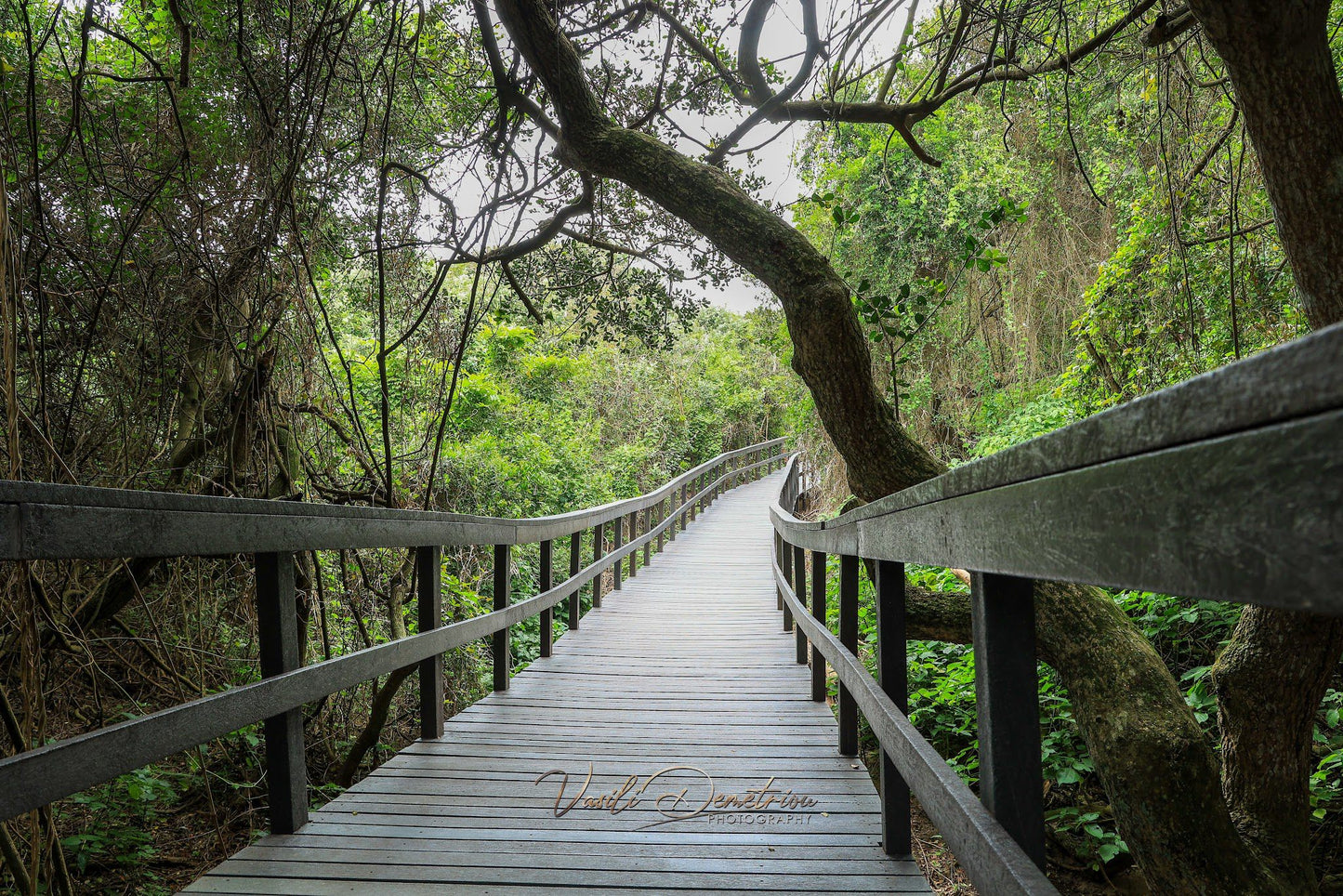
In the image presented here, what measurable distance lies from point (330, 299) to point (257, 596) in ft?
12.6

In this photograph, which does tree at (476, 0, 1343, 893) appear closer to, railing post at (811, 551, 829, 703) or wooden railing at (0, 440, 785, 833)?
railing post at (811, 551, 829, 703)

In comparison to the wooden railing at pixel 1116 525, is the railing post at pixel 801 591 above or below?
below

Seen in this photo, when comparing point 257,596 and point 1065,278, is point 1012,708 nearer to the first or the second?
point 257,596

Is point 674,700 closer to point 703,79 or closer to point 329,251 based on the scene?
point 329,251

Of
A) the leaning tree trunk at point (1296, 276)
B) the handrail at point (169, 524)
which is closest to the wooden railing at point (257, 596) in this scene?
the handrail at point (169, 524)

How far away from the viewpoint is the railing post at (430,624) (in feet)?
10.7

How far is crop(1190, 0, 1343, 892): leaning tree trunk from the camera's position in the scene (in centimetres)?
228

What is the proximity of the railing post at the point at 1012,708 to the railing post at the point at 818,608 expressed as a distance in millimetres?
2412

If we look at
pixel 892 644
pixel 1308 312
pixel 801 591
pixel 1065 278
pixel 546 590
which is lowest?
pixel 801 591

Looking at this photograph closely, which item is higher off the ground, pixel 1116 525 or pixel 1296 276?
pixel 1296 276

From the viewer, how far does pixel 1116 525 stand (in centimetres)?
79

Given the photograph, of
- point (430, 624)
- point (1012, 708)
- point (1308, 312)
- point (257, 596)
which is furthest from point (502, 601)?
point (1308, 312)

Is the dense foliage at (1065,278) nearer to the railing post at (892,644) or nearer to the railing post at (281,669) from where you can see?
the railing post at (892,644)

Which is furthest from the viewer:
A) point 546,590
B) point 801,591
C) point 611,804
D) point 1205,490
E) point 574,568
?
point 574,568
